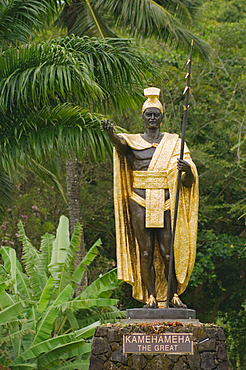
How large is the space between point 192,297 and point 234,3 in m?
10.3

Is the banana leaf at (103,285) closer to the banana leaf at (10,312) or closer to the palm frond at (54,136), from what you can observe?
the banana leaf at (10,312)

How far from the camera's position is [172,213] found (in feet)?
21.6

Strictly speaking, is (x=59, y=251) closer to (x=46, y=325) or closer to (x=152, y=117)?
(x=46, y=325)

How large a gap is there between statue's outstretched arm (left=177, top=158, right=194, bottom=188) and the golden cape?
91 mm

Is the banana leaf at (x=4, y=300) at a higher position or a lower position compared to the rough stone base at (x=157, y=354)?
lower

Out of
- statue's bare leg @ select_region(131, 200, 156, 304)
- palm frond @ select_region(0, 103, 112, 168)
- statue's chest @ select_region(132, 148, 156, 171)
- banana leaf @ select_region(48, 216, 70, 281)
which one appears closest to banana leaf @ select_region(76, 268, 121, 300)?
banana leaf @ select_region(48, 216, 70, 281)

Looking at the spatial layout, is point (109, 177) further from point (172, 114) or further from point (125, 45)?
point (125, 45)

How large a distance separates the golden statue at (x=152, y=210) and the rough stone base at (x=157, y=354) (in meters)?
0.58

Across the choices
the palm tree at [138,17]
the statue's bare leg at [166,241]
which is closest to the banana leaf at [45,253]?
the palm tree at [138,17]

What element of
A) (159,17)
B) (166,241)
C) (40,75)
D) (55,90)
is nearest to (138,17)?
(159,17)

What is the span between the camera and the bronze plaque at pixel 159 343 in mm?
5852

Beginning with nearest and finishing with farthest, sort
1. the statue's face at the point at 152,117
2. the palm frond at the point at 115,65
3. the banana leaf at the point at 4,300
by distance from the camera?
the statue's face at the point at 152,117 → the palm frond at the point at 115,65 → the banana leaf at the point at 4,300

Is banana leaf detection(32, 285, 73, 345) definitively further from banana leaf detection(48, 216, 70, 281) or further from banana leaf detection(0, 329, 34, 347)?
banana leaf detection(48, 216, 70, 281)

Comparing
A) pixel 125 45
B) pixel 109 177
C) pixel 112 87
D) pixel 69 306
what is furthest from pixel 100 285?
pixel 109 177
